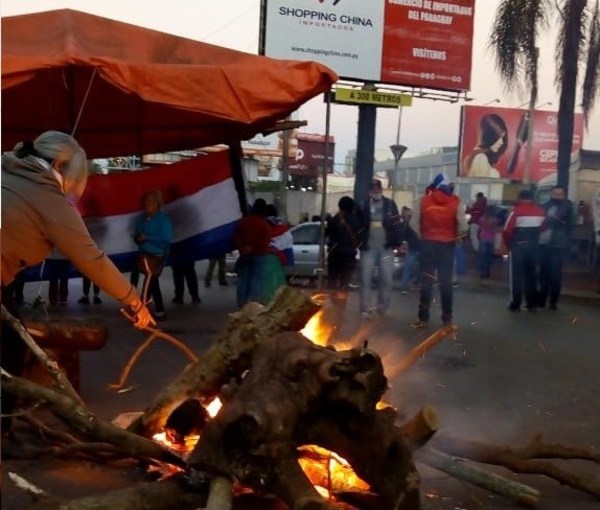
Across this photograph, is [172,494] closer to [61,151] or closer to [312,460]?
[312,460]

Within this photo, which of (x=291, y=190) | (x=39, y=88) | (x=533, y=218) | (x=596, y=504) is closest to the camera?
(x=596, y=504)

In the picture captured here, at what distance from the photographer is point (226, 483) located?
12.7ft

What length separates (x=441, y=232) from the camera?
35.4 ft

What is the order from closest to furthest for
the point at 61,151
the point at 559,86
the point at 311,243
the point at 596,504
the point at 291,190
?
the point at 61,151 < the point at 596,504 < the point at 311,243 < the point at 559,86 < the point at 291,190

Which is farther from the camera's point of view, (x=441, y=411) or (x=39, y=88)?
(x=39, y=88)

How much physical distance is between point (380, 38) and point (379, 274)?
45.5ft

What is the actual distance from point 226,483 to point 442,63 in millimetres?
22807

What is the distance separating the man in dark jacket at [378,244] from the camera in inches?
463

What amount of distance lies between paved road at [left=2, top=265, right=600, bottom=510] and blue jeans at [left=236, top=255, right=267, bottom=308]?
596 millimetres

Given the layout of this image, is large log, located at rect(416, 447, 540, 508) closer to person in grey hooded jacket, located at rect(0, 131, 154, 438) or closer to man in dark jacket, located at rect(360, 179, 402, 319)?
person in grey hooded jacket, located at rect(0, 131, 154, 438)

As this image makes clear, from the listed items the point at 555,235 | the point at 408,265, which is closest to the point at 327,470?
the point at 555,235

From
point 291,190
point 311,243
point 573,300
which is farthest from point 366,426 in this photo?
point 291,190

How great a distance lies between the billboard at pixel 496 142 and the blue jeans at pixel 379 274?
3398 centimetres

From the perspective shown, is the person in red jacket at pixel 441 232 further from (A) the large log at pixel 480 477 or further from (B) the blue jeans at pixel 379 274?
(A) the large log at pixel 480 477
